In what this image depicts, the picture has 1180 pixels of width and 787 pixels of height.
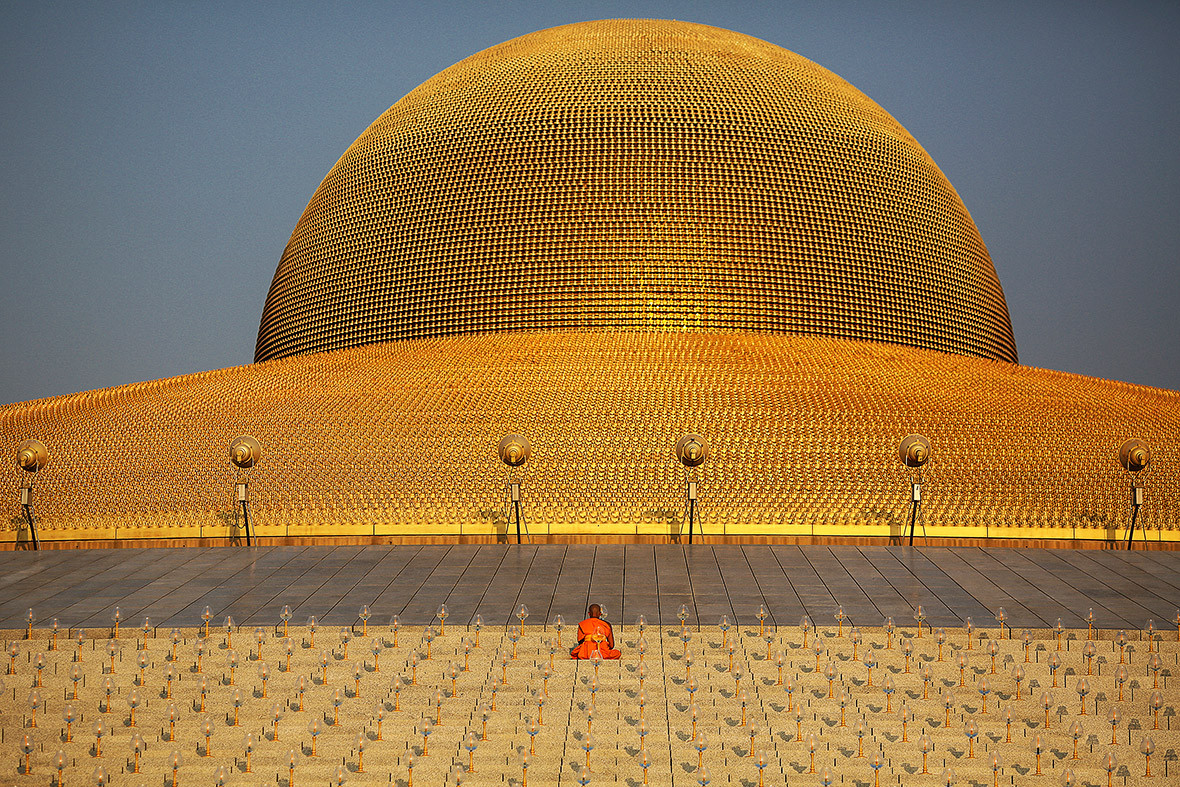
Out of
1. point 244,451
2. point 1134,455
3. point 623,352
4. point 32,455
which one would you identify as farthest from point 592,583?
point 32,455

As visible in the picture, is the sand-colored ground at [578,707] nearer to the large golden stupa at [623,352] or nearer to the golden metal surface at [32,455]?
the large golden stupa at [623,352]

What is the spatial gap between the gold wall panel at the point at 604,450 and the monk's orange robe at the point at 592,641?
5.09 m

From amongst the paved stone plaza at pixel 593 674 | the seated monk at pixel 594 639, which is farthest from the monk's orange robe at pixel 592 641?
the paved stone plaza at pixel 593 674

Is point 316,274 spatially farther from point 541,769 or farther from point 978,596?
point 541,769

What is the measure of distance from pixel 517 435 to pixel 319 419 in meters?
3.68

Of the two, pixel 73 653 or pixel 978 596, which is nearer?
pixel 73 653

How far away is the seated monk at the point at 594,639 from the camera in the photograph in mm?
8945

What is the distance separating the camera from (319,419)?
16250 millimetres

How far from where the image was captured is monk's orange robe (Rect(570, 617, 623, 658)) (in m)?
8.94

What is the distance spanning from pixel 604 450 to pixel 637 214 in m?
7.09

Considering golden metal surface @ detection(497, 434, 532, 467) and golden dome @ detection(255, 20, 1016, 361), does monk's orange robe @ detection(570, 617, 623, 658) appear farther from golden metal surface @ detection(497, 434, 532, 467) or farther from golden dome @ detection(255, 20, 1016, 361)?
golden dome @ detection(255, 20, 1016, 361)

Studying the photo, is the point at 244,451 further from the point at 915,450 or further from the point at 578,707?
the point at 915,450

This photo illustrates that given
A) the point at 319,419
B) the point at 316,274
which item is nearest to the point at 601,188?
the point at 316,274

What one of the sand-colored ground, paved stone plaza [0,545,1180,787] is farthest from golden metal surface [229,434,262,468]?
the sand-colored ground
